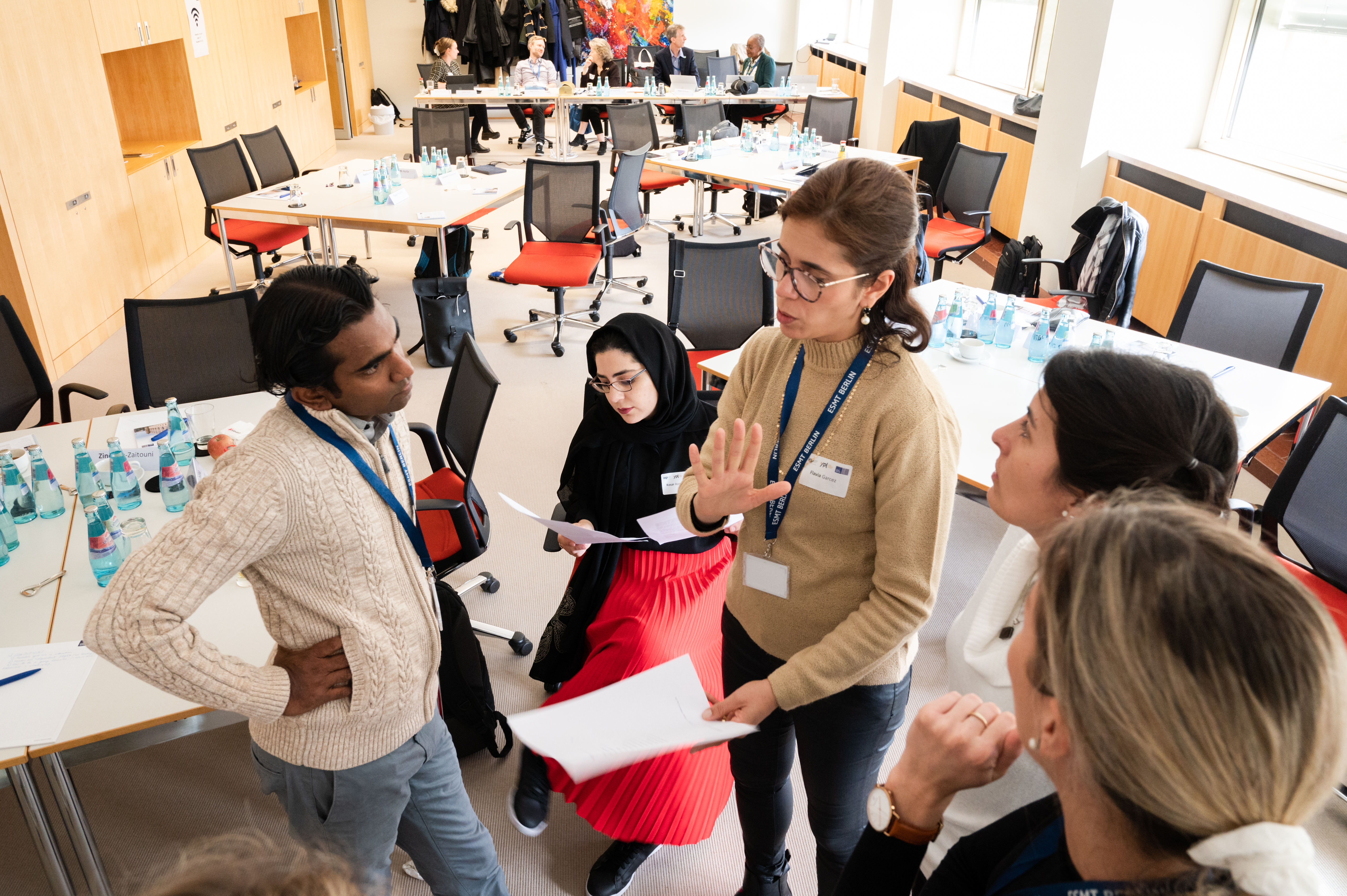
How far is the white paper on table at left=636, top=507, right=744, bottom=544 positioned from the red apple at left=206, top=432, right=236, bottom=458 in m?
1.30

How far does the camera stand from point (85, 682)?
1731 mm

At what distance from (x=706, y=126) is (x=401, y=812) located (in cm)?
814

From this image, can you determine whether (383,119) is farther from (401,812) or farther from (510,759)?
(401,812)

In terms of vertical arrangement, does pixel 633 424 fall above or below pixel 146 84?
below

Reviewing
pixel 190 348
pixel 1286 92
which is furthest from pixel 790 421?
pixel 1286 92

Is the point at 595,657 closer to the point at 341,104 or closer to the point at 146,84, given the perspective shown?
the point at 146,84

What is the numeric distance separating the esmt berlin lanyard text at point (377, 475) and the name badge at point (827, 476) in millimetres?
685

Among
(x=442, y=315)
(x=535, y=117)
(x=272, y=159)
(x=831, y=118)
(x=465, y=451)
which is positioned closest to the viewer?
(x=465, y=451)

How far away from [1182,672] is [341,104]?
14.3 meters

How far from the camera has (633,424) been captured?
2359mm

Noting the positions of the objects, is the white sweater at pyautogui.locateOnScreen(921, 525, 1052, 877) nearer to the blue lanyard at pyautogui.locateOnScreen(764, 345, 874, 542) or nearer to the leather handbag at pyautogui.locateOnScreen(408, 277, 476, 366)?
the blue lanyard at pyautogui.locateOnScreen(764, 345, 874, 542)

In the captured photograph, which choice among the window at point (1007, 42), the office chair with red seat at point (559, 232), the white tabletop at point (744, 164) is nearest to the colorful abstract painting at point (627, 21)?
the window at point (1007, 42)

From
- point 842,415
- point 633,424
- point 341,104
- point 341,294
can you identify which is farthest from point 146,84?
point 842,415

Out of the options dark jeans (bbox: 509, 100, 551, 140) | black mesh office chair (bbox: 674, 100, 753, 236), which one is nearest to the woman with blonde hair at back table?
black mesh office chair (bbox: 674, 100, 753, 236)
